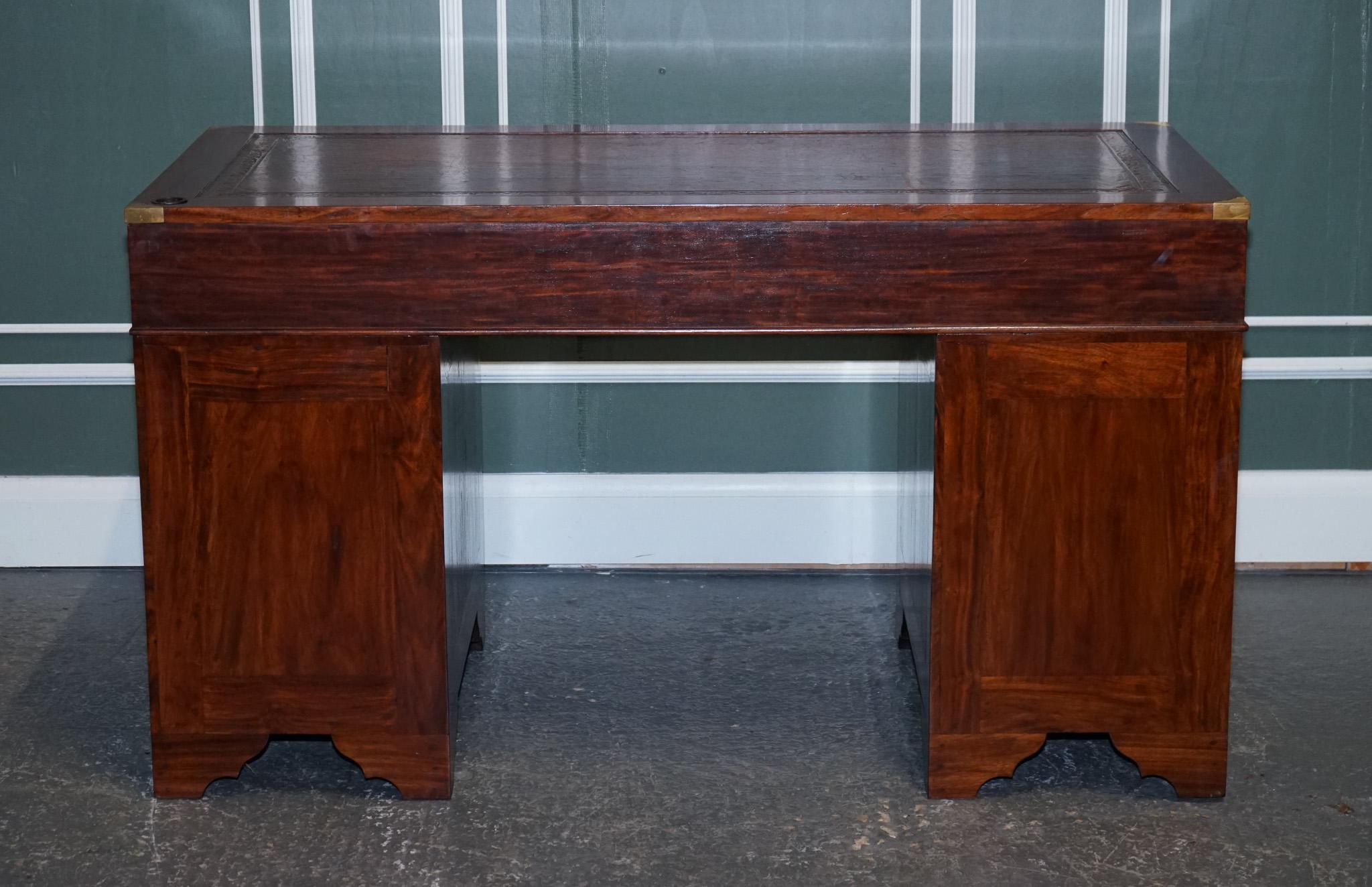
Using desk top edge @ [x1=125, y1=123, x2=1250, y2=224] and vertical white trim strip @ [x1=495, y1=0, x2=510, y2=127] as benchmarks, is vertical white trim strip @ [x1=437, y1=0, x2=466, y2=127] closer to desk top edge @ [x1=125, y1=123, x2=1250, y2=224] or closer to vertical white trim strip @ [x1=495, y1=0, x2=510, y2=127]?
vertical white trim strip @ [x1=495, y1=0, x2=510, y2=127]

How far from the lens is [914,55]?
11.4ft

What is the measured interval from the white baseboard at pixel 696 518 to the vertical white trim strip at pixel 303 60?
0.91m

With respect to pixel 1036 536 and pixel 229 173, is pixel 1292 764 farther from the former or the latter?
pixel 229 173

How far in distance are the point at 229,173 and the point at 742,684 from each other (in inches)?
52.1

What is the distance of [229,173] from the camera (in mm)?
2689

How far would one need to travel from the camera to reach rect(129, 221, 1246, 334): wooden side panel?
2410 millimetres

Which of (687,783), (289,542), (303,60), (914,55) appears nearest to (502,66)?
(303,60)

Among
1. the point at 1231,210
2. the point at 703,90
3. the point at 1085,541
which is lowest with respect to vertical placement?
the point at 1085,541

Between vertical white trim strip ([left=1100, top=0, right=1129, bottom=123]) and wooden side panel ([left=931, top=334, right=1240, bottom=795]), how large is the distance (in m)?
1.19

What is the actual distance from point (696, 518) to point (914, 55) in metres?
1.14

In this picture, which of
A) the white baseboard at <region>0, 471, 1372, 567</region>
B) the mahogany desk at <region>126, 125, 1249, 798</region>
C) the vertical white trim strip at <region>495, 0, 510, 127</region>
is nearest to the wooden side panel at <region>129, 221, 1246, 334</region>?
the mahogany desk at <region>126, 125, 1249, 798</region>

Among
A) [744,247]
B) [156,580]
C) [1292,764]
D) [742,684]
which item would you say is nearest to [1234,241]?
[744,247]

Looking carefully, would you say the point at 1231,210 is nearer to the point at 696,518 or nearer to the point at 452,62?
the point at 696,518

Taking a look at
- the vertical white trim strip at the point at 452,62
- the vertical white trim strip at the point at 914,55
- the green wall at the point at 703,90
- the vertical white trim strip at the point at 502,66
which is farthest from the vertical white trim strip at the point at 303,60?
the vertical white trim strip at the point at 914,55
